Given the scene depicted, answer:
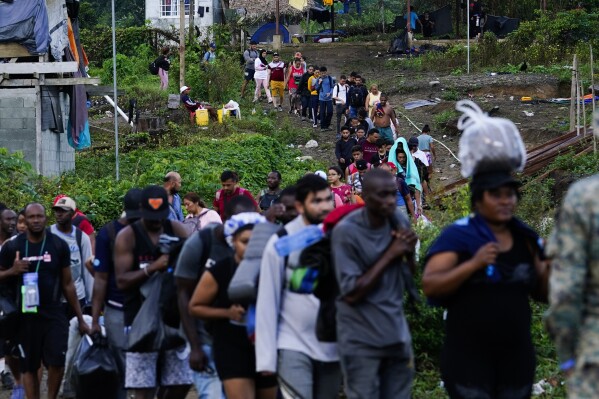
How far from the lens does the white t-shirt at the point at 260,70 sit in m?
31.9

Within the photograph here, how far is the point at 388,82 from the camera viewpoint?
3481cm

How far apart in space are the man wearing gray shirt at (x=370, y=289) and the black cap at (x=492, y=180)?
0.56m

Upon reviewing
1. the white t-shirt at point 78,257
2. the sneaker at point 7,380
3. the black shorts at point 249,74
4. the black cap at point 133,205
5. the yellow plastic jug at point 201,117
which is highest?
the black shorts at point 249,74

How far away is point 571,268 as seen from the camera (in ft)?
15.3

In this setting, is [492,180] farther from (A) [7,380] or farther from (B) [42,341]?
(A) [7,380]

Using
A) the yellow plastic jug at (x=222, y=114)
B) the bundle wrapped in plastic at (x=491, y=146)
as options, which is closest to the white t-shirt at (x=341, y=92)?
the yellow plastic jug at (x=222, y=114)

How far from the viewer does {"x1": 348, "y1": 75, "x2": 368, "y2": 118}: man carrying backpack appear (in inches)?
1043

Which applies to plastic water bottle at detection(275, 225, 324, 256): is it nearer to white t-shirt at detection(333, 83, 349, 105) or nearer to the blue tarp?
the blue tarp

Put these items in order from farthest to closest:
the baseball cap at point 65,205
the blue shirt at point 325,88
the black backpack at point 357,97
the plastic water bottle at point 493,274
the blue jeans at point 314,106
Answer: the blue jeans at point 314,106 < the blue shirt at point 325,88 < the black backpack at point 357,97 < the baseball cap at point 65,205 < the plastic water bottle at point 493,274

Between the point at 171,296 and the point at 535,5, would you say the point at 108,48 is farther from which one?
the point at 171,296

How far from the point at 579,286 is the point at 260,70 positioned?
2777cm

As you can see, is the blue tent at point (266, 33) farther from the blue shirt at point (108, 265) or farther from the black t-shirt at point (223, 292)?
the black t-shirt at point (223, 292)

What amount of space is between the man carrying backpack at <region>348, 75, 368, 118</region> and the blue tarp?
755 centimetres

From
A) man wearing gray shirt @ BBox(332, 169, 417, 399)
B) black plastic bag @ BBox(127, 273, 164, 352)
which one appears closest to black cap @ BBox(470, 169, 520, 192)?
man wearing gray shirt @ BBox(332, 169, 417, 399)
